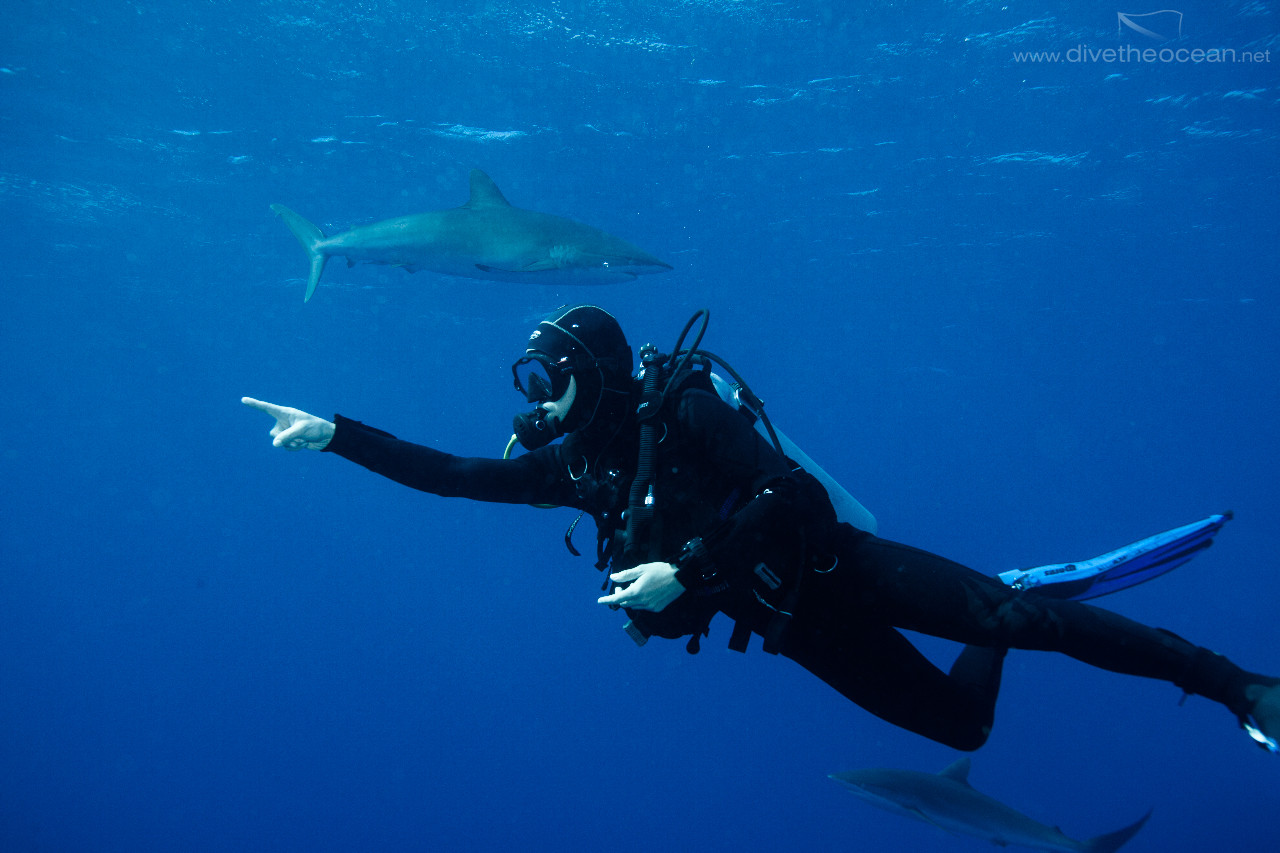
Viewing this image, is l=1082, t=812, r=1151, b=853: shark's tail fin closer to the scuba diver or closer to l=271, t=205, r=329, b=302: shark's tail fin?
the scuba diver

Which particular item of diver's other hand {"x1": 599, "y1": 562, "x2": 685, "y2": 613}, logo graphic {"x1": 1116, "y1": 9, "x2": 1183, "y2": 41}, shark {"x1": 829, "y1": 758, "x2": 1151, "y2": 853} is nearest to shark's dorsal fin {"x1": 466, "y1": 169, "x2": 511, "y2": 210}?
diver's other hand {"x1": 599, "y1": 562, "x2": 685, "y2": 613}

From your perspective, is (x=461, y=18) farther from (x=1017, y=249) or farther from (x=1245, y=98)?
(x=1017, y=249)

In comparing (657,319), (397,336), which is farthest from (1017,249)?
(397,336)

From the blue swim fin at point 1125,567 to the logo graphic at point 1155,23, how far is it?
563 inches

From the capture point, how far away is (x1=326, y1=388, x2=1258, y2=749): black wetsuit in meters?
3.21

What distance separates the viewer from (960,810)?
6957 millimetres

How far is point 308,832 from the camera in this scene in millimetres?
25125

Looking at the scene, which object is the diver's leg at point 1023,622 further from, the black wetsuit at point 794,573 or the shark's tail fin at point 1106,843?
the shark's tail fin at point 1106,843

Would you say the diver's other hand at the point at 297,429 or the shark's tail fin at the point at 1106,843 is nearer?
the diver's other hand at the point at 297,429

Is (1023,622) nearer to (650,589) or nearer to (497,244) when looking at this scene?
(650,589)

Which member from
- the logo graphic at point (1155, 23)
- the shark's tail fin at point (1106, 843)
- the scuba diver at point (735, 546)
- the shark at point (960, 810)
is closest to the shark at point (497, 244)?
the scuba diver at point (735, 546)

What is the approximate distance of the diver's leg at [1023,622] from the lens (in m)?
3.18

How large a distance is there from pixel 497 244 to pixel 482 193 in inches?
41.1

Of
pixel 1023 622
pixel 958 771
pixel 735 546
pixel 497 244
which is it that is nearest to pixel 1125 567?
pixel 1023 622
